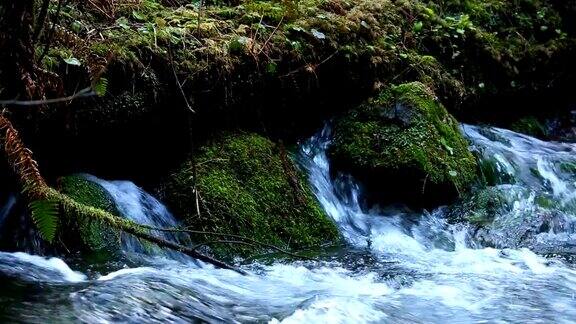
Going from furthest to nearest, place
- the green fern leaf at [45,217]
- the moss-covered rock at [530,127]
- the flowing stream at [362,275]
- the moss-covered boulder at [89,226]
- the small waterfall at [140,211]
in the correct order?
1. the moss-covered rock at [530,127]
2. the small waterfall at [140,211]
3. the moss-covered boulder at [89,226]
4. the flowing stream at [362,275]
5. the green fern leaf at [45,217]

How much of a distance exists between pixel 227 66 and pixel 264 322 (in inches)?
95.5

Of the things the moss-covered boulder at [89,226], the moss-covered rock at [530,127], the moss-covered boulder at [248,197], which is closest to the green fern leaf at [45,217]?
the moss-covered boulder at [89,226]

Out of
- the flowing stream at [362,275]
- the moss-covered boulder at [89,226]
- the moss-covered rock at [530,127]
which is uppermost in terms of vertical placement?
the moss-covered rock at [530,127]

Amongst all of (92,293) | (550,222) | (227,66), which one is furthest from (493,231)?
(92,293)

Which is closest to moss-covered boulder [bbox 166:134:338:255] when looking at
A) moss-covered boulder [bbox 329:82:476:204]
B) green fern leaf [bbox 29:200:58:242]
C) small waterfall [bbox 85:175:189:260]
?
small waterfall [bbox 85:175:189:260]

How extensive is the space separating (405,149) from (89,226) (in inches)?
126

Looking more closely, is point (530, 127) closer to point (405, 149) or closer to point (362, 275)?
point (405, 149)

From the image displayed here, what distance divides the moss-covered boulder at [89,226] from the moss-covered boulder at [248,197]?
0.62m

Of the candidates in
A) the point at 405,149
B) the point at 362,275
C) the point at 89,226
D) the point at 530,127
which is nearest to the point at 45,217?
the point at 89,226

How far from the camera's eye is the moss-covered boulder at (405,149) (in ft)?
19.2

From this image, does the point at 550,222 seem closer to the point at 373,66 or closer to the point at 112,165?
the point at 373,66

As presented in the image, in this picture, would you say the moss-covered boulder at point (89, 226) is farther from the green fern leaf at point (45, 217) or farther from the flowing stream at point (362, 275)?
the green fern leaf at point (45, 217)

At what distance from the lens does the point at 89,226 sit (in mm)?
3672

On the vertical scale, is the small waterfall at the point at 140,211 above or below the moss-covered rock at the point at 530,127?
below
